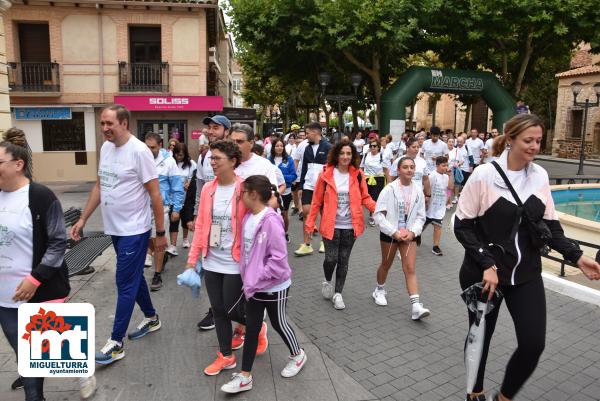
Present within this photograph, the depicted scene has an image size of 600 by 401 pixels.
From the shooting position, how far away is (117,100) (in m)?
19.7

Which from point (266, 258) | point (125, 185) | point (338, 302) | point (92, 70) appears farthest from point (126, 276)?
point (92, 70)

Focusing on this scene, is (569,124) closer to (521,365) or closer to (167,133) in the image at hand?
(167,133)

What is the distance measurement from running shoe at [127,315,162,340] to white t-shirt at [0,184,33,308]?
1.54 metres

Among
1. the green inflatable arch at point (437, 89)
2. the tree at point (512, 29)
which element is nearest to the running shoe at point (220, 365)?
the green inflatable arch at point (437, 89)

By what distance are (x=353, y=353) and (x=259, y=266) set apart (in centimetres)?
146

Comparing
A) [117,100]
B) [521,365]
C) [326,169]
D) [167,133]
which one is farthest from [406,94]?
[521,365]

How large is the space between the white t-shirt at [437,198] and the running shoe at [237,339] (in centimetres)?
435

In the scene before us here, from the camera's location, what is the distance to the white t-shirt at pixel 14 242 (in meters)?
3.01

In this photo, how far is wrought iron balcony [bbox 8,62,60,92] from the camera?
19344mm

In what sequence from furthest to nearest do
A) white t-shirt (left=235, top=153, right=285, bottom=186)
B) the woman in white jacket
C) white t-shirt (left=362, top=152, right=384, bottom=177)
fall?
white t-shirt (left=362, top=152, right=384, bottom=177) < the woman in white jacket < white t-shirt (left=235, top=153, right=285, bottom=186)

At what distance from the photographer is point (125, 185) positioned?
4.01 metres

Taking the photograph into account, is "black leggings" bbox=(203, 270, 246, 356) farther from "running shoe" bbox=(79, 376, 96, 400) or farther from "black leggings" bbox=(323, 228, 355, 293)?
"black leggings" bbox=(323, 228, 355, 293)

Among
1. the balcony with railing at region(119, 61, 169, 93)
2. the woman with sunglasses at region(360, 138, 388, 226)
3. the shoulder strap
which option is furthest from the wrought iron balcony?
the shoulder strap

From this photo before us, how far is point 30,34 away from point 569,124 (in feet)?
110
